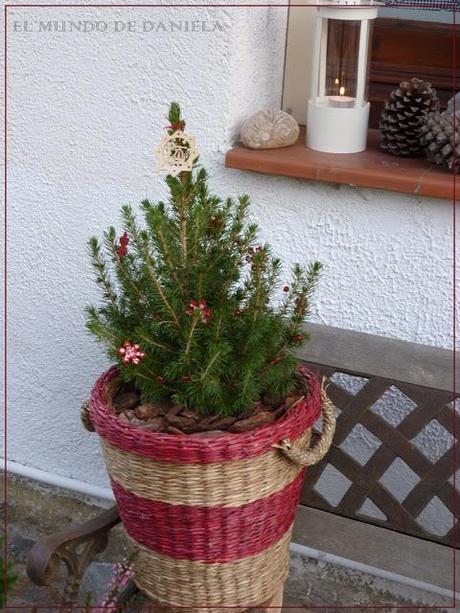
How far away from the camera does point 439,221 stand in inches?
76.8

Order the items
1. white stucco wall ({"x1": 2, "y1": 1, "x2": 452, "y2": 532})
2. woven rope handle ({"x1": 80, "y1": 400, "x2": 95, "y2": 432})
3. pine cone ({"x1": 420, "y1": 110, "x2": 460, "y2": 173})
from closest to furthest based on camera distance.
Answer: woven rope handle ({"x1": 80, "y1": 400, "x2": 95, "y2": 432})
pine cone ({"x1": 420, "y1": 110, "x2": 460, "y2": 173})
white stucco wall ({"x1": 2, "y1": 1, "x2": 452, "y2": 532})

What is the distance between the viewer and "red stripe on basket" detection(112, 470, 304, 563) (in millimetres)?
1586

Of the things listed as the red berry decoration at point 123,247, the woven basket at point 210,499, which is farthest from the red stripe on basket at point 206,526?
the red berry decoration at point 123,247

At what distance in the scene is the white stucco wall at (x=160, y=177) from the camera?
2.00 metres

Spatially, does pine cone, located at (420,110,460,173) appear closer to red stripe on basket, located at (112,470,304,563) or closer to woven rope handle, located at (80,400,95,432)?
red stripe on basket, located at (112,470,304,563)

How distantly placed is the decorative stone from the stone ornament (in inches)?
18.4

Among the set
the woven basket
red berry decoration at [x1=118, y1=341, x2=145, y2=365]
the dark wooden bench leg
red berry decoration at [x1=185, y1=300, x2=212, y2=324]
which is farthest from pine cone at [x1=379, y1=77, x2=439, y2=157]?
the dark wooden bench leg

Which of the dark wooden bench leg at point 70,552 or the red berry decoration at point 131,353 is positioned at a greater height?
the red berry decoration at point 131,353

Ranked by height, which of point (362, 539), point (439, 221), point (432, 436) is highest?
point (439, 221)

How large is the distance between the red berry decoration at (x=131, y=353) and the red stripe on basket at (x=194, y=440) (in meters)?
0.11

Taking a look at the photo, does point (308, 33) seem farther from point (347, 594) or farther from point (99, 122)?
point (347, 594)

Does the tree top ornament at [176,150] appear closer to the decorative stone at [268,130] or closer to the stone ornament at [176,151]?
the stone ornament at [176,151]

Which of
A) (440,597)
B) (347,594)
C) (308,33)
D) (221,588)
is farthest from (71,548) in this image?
(308,33)

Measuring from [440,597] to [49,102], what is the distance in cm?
154
